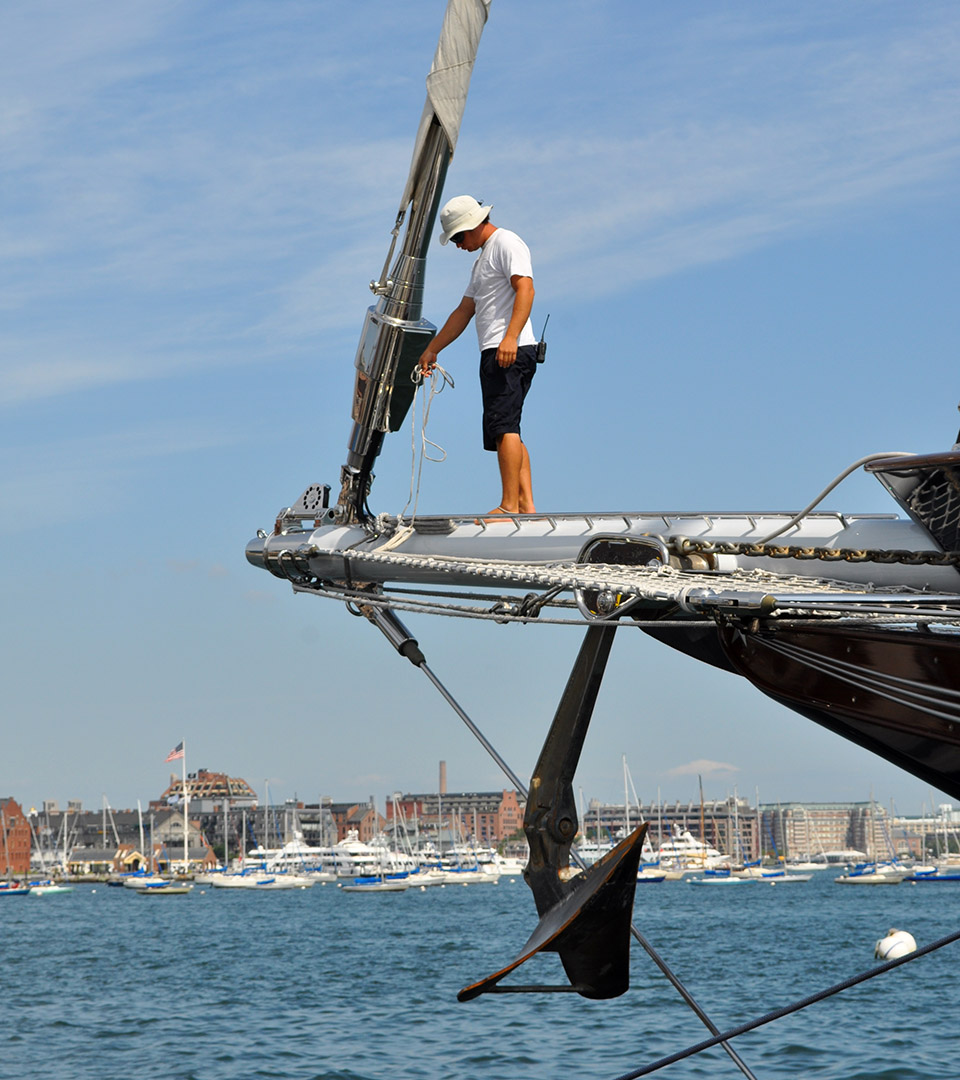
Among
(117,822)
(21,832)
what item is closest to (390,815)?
(117,822)

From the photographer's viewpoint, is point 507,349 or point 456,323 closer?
point 507,349

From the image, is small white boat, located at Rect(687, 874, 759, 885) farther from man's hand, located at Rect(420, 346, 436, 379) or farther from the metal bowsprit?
the metal bowsprit

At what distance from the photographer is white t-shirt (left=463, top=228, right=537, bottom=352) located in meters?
6.21

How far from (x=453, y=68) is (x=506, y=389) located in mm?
1350

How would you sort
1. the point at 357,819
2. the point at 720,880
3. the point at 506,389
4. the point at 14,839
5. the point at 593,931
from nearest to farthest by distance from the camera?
1. the point at 593,931
2. the point at 506,389
3. the point at 720,880
4. the point at 14,839
5. the point at 357,819

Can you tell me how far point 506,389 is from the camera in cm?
629

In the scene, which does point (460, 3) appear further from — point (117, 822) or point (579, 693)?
point (117, 822)

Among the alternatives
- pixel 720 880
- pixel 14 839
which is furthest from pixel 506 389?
pixel 14 839

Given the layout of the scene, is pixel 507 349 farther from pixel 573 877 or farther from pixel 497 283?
pixel 573 877

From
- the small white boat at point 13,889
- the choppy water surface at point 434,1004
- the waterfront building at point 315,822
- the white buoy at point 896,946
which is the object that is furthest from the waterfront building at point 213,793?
the white buoy at point 896,946

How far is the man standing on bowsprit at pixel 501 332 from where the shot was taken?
6219 millimetres

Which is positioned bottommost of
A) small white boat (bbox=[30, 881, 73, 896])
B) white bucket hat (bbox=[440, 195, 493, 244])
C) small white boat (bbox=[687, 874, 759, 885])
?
small white boat (bbox=[687, 874, 759, 885])

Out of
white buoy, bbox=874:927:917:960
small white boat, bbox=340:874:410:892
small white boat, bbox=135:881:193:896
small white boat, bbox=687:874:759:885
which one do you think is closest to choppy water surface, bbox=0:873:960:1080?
white buoy, bbox=874:927:917:960

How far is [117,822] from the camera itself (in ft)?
563
